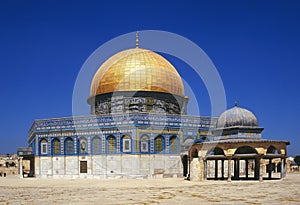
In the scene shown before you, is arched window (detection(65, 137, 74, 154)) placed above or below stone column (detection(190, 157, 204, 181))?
above

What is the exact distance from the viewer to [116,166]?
31188 millimetres

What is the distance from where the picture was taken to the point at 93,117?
32281 millimetres

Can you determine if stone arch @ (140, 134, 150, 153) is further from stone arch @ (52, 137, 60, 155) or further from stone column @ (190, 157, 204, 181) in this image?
stone arch @ (52, 137, 60, 155)

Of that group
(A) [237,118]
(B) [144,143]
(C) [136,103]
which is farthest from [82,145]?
(A) [237,118]

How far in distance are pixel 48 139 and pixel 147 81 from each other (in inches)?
384

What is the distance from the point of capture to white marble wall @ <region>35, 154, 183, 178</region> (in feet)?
102

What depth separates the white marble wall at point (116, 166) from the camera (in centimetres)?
3100

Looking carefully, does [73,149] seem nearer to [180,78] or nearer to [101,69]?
[101,69]

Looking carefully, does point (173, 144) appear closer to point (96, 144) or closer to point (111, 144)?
point (111, 144)

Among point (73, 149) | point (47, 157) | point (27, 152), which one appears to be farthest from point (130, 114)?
point (27, 152)

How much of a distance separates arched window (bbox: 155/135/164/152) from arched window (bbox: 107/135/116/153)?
3.26m

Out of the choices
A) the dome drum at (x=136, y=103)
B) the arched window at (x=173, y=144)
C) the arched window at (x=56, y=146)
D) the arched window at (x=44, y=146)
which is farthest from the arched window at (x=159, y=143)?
the arched window at (x=44, y=146)

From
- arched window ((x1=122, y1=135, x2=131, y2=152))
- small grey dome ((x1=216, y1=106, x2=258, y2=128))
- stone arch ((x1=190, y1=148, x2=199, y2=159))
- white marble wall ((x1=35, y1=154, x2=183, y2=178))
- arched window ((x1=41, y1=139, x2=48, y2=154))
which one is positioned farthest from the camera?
arched window ((x1=41, y1=139, x2=48, y2=154))

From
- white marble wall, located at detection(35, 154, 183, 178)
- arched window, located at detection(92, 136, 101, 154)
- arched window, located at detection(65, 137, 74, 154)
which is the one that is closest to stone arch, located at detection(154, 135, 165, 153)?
white marble wall, located at detection(35, 154, 183, 178)
